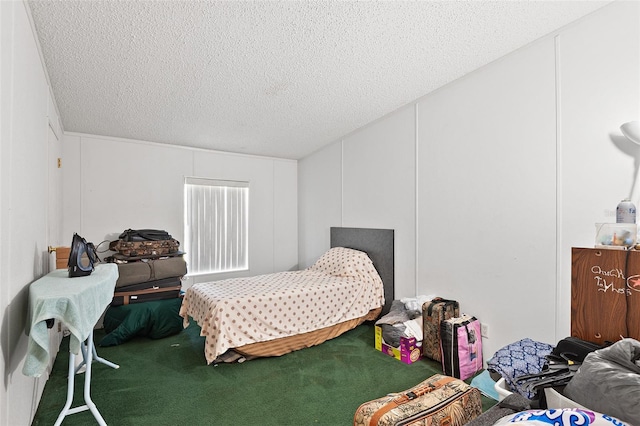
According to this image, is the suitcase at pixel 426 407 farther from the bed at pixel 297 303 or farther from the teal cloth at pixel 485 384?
the bed at pixel 297 303

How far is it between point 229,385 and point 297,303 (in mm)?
928

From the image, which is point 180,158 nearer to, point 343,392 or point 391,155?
point 391,155

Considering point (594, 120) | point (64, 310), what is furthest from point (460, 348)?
point (64, 310)

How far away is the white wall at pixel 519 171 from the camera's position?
7.03 feet

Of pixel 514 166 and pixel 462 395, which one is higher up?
pixel 514 166

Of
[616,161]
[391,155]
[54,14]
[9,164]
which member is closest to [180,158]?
[54,14]

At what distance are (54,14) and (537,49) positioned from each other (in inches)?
131

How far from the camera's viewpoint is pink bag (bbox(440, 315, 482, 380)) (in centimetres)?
261

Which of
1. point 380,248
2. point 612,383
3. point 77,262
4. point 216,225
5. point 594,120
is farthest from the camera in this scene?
point 216,225

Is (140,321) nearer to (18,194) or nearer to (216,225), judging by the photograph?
(216,225)

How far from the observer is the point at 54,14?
189cm

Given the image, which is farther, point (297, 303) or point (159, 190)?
point (159, 190)

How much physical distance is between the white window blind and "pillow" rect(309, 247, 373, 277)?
143 cm

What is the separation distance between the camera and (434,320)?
9.45ft
